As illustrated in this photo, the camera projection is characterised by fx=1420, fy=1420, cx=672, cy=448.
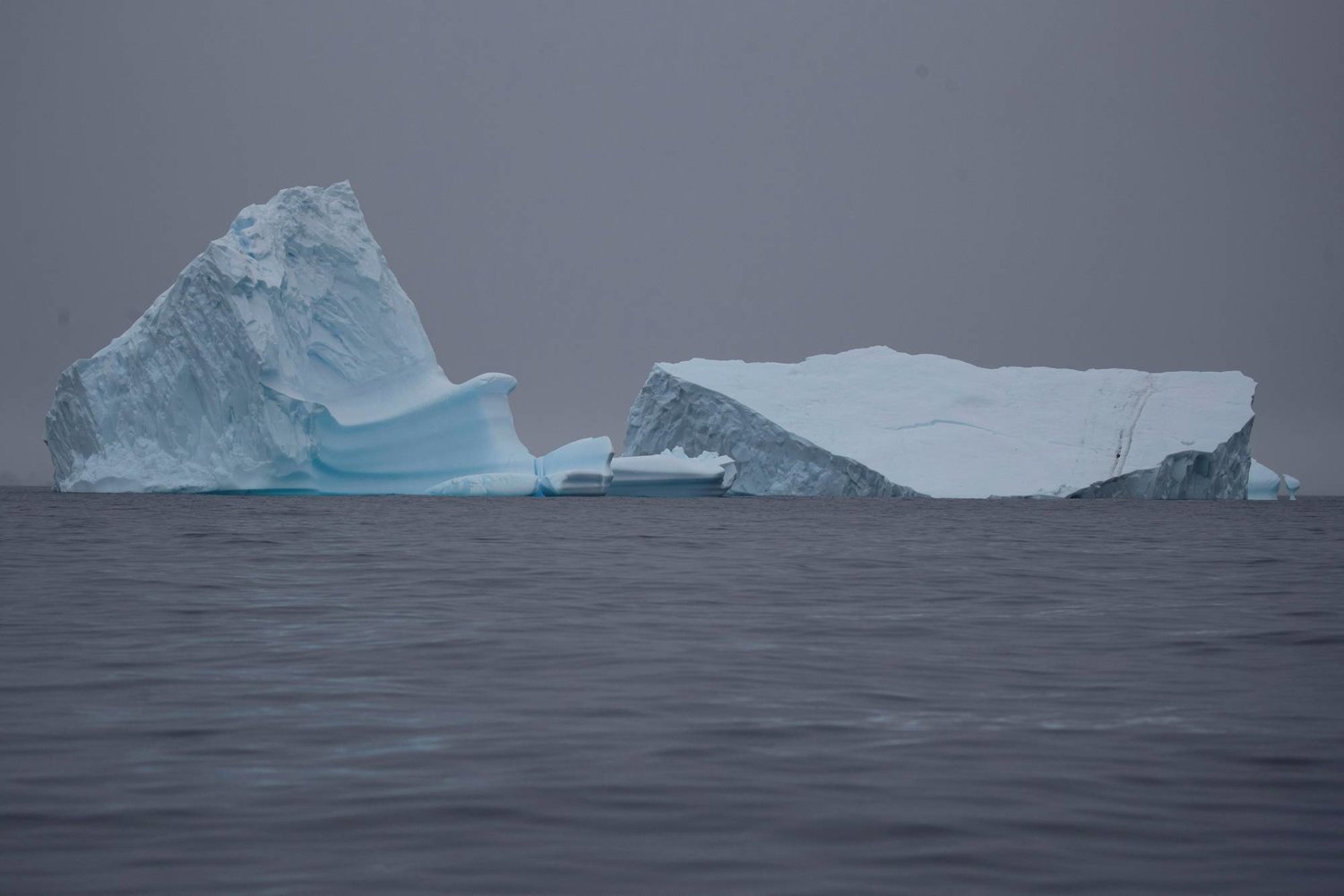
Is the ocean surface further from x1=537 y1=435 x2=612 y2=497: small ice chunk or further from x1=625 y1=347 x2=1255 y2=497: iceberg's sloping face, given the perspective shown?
x1=625 y1=347 x2=1255 y2=497: iceberg's sloping face

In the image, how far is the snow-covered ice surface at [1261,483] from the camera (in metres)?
38.8

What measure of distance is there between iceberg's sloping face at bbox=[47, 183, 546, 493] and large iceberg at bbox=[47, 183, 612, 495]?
1.1 inches

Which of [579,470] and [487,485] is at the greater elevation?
[579,470]

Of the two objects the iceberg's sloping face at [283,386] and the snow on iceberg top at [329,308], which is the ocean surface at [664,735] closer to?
the iceberg's sloping face at [283,386]

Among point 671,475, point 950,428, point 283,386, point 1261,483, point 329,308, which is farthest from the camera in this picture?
point 1261,483

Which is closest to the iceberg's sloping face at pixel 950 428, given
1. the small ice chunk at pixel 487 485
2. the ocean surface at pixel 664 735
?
the small ice chunk at pixel 487 485

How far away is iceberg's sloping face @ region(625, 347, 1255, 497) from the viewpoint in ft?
98.8

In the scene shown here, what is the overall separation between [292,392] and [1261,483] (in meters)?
26.6

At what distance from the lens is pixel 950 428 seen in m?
32.3

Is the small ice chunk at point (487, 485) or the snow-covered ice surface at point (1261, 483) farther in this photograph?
the snow-covered ice surface at point (1261, 483)

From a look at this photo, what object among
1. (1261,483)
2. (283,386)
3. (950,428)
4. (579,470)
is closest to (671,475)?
(579,470)

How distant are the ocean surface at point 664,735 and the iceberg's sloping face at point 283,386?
15830 mm

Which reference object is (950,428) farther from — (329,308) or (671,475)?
(329,308)

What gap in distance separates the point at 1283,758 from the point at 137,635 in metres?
5.11
